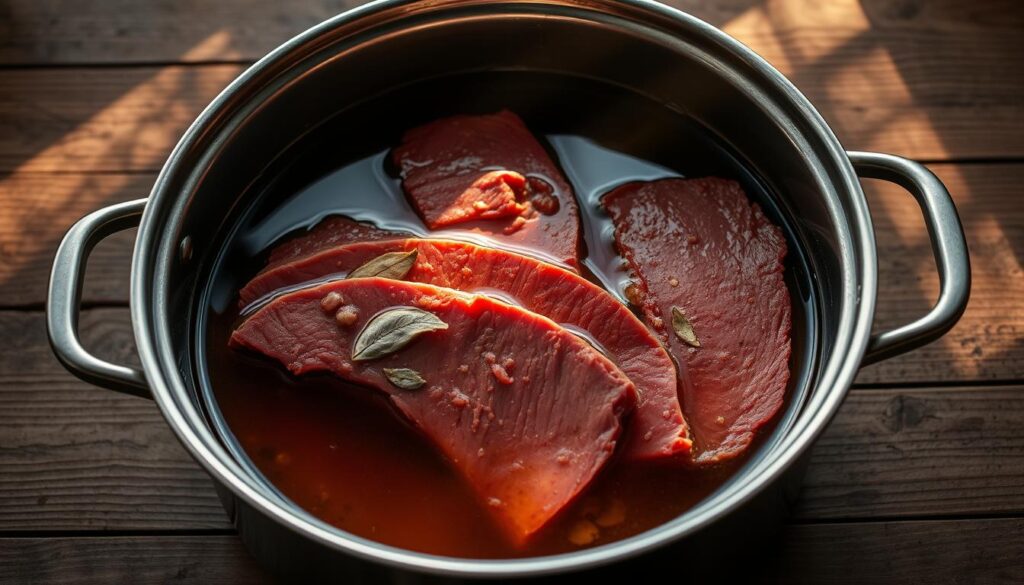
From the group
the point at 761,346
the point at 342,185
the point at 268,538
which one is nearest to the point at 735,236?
the point at 761,346

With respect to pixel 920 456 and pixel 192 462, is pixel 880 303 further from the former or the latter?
pixel 192 462

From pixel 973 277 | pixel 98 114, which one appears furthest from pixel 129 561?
pixel 973 277

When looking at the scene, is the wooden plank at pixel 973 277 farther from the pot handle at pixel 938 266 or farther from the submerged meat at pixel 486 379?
the submerged meat at pixel 486 379

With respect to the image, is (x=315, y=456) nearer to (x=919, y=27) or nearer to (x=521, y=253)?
(x=521, y=253)

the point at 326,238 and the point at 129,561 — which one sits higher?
the point at 326,238

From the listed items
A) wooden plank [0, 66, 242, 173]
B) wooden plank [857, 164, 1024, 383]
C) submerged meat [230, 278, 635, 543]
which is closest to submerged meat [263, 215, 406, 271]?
submerged meat [230, 278, 635, 543]
